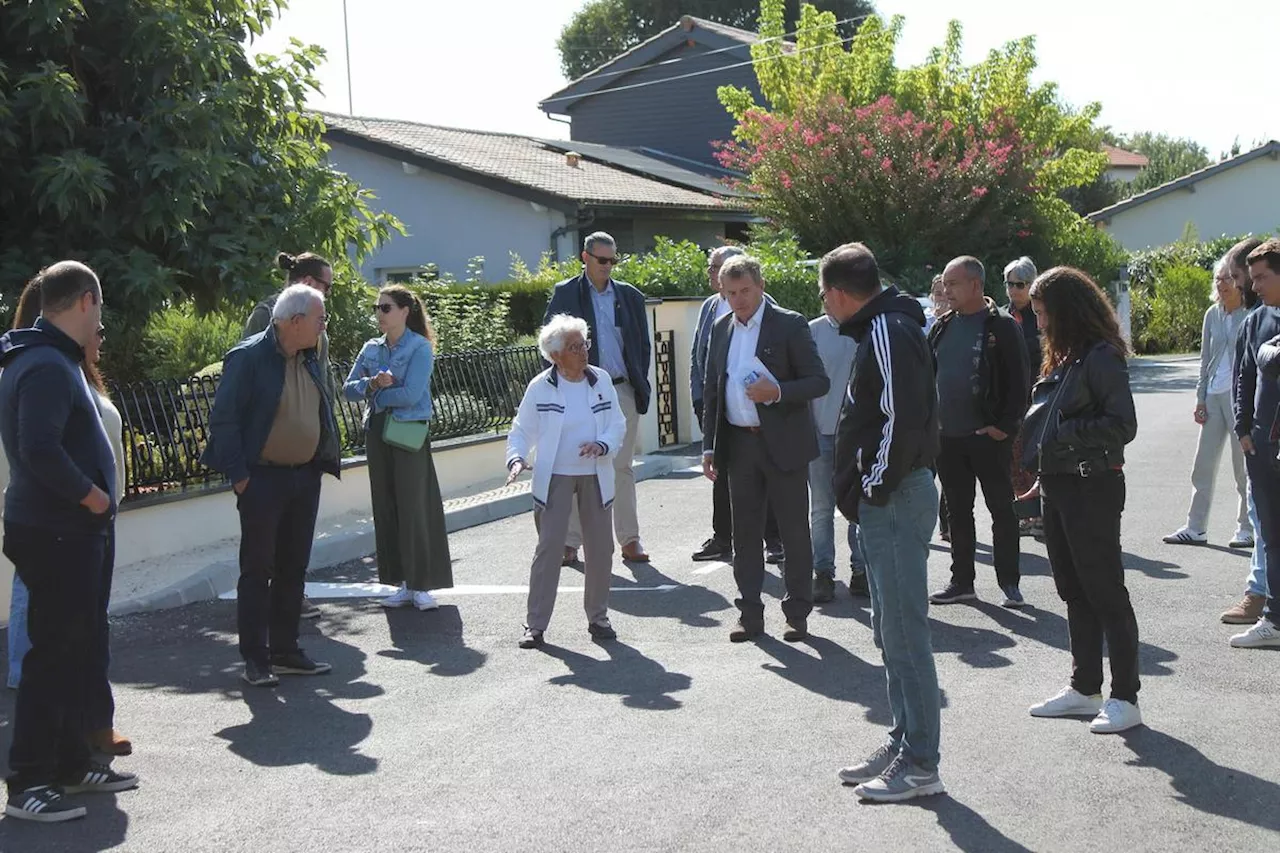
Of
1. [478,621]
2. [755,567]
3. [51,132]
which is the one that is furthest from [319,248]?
[755,567]

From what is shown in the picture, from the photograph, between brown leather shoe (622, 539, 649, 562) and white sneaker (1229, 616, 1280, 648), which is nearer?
white sneaker (1229, 616, 1280, 648)

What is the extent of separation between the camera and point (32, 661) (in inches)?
200

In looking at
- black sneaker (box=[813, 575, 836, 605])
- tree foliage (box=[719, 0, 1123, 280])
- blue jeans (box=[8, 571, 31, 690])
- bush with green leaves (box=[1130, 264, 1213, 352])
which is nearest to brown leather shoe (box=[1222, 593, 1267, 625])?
black sneaker (box=[813, 575, 836, 605])

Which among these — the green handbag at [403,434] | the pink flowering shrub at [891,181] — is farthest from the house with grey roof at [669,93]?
the green handbag at [403,434]

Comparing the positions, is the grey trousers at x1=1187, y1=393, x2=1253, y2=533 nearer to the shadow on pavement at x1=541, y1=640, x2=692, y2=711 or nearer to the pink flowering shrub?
the shadow on pavement at x1=541, y1=640, x2=692, y2=711

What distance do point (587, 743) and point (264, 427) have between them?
228 centimetres

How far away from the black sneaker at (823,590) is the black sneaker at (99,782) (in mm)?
4114

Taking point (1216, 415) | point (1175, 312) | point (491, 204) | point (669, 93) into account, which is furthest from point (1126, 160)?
point (1216, 415)

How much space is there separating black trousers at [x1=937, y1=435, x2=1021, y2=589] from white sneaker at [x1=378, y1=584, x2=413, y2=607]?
3.27 m

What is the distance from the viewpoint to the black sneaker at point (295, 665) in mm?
6961

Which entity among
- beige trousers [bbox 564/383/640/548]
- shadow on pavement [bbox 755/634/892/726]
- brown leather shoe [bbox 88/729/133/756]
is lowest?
shadow on pavement [bbox 755/634/892/726]

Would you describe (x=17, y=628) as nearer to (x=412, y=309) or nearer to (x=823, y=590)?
(x=412, y=309)

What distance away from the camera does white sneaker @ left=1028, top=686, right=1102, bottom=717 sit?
5.78m

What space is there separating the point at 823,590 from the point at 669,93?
1380 inches
